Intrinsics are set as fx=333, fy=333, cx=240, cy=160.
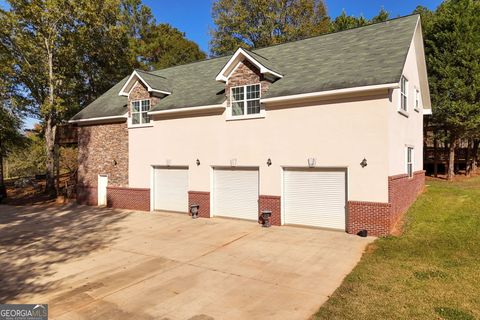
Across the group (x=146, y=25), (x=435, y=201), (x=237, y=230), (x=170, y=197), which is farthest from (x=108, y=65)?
(x=435, y=201)

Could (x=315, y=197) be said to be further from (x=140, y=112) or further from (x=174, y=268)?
(x=140, y=112)

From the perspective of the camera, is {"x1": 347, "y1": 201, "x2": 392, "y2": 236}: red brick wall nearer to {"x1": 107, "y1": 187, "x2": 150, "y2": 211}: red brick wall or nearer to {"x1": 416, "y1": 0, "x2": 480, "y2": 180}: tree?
{"x1": 107, "y1": 187, "x2": 150, "y2": 211}: red brick wall

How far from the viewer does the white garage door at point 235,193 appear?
1648 cm

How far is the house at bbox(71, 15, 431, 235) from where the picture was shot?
523 inches

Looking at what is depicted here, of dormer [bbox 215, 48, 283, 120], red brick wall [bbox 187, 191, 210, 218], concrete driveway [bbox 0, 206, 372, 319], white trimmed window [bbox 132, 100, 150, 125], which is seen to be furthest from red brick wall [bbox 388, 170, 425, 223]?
white trimmed window [bbox 132, 100, 150, 125]

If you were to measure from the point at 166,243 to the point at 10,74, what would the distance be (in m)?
21.8

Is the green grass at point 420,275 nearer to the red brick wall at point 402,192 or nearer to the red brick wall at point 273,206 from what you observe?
the red brick wall at point 402,192

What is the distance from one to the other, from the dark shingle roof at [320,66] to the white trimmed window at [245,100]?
702 mm

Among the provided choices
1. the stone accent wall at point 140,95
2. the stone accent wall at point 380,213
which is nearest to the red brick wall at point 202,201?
the stone accent wall at point 140,95

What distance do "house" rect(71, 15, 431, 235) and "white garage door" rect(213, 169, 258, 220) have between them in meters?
0.06

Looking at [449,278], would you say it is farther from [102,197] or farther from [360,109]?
[102,197]

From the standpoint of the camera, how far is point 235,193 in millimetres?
17047

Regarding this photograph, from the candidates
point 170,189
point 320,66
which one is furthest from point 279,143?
point 170,189

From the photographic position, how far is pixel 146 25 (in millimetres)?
46125
